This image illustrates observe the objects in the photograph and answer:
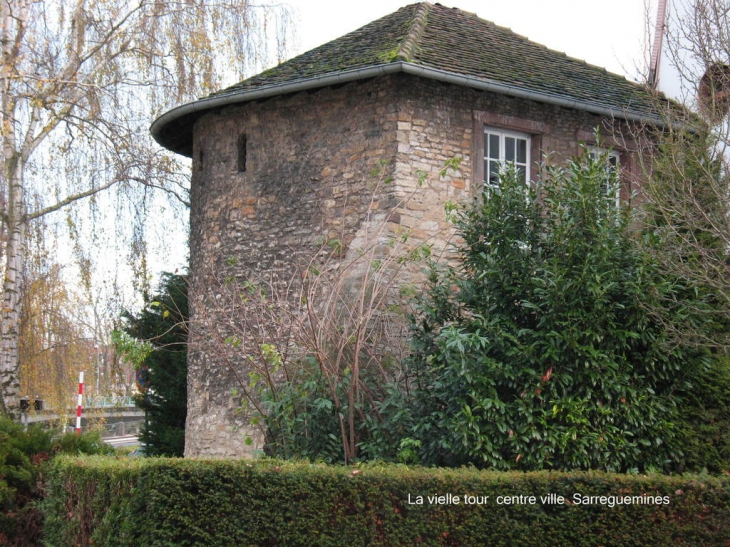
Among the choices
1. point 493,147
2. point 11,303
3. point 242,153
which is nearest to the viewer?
point 493,147

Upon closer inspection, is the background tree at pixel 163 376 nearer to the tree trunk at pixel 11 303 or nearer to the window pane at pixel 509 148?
the tree trunk at pixel 11 303

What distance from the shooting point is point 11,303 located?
42.4ft

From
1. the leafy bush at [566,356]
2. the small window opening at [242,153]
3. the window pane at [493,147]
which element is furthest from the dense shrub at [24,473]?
the window pane at [493,147]

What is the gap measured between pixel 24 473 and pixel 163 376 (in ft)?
18.1

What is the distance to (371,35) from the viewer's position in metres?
12.6

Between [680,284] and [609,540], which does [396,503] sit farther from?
[680,284]

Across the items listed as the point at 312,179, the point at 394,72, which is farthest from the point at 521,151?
the point at 312,179

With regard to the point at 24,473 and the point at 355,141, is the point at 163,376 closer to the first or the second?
the point at 24,473

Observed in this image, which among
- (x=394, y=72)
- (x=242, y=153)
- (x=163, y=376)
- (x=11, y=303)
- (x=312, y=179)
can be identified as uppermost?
(x=394, y=72)

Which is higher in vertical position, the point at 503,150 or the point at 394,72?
the point at 394,72

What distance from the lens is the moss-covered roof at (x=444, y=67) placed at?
10742mm

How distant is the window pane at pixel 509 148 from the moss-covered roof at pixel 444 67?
0.74 m

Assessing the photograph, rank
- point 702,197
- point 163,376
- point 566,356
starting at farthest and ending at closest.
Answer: point 163,376, point 702,197, point 566,356

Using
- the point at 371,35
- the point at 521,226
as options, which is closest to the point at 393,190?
the point at 521,226
